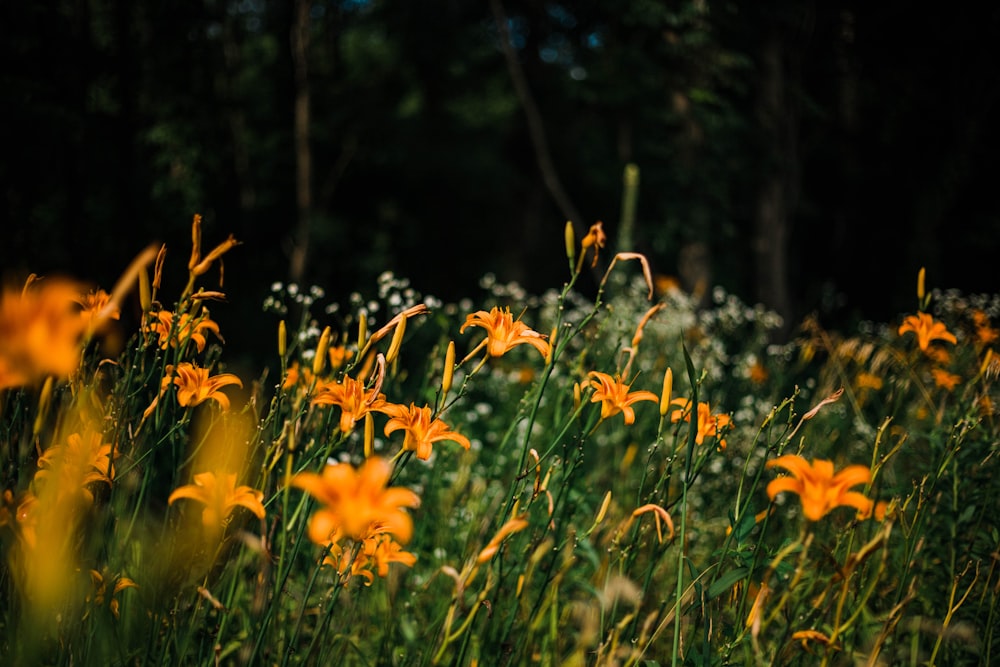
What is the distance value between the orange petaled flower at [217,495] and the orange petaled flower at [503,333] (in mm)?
459

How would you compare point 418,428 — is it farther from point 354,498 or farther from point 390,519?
point 354,498

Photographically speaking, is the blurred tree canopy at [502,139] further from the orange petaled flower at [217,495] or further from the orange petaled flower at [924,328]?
the orange petaled flower at [924,328]

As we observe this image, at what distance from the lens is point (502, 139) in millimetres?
14547

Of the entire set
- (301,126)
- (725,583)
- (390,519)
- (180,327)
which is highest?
(301,126)

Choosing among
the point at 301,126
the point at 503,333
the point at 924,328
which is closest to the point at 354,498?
the point at 503,333

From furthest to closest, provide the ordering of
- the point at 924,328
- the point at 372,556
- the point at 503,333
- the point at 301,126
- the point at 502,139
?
the point at 502,139 < the point at 301,126 < the point at 924,328 < the point at 372,556 < the point at 503,333

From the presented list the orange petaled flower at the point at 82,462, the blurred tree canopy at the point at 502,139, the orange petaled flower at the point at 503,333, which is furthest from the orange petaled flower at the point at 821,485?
the blurred tree canopy at the point at 502,139

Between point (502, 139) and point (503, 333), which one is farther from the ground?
point (502, 139)

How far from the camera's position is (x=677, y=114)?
652cm

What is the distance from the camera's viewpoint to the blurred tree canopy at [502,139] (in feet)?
12.9

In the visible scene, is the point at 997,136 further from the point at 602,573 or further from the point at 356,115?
the point at 602,573

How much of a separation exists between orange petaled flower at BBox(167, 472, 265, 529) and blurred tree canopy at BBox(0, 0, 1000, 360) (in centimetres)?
310

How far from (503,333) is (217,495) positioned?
0.58 m

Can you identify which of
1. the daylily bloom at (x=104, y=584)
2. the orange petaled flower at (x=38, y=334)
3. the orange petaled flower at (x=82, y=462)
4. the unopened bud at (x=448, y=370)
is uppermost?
the orange petaled flower at (x=38, y=334)
